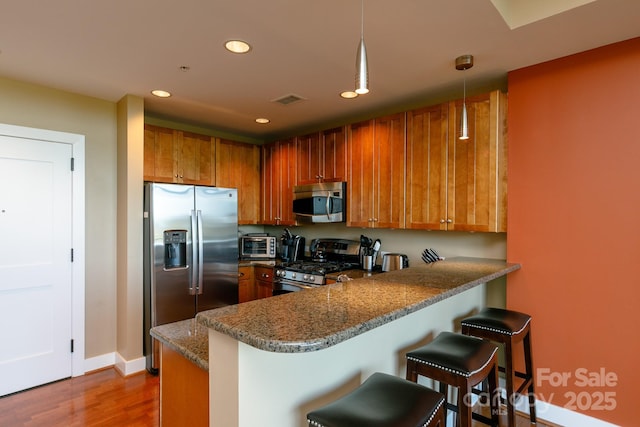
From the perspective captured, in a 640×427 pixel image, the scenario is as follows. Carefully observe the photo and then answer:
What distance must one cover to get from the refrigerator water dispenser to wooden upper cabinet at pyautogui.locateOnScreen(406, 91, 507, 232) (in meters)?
2.16

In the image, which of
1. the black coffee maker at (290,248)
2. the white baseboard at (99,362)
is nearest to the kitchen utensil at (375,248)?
the black coffee maker at (290,248)

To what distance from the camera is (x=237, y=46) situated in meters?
2.17

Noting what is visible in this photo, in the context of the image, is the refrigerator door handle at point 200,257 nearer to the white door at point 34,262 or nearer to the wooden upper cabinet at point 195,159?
the wooden upper cabinet at point 195,159

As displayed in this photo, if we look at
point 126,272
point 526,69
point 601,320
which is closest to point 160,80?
point 126,272

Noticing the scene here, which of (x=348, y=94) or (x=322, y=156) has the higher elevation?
(x=348, y=94)

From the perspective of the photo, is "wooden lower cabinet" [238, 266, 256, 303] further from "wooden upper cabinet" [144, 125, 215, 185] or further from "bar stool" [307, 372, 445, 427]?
"bar stool" [307, 372, 445, 427]

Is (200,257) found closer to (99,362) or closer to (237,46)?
(99,362)

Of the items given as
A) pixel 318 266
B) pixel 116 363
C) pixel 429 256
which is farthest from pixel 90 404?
pixel 429 256

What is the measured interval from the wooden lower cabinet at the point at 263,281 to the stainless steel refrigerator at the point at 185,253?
0.96 feet

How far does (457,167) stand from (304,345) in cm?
225

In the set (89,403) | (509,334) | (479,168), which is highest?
(479,168)

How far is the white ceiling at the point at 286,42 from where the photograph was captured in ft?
5.86

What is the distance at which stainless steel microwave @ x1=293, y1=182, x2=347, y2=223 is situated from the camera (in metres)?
3.60

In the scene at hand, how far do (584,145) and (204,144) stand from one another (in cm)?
361
